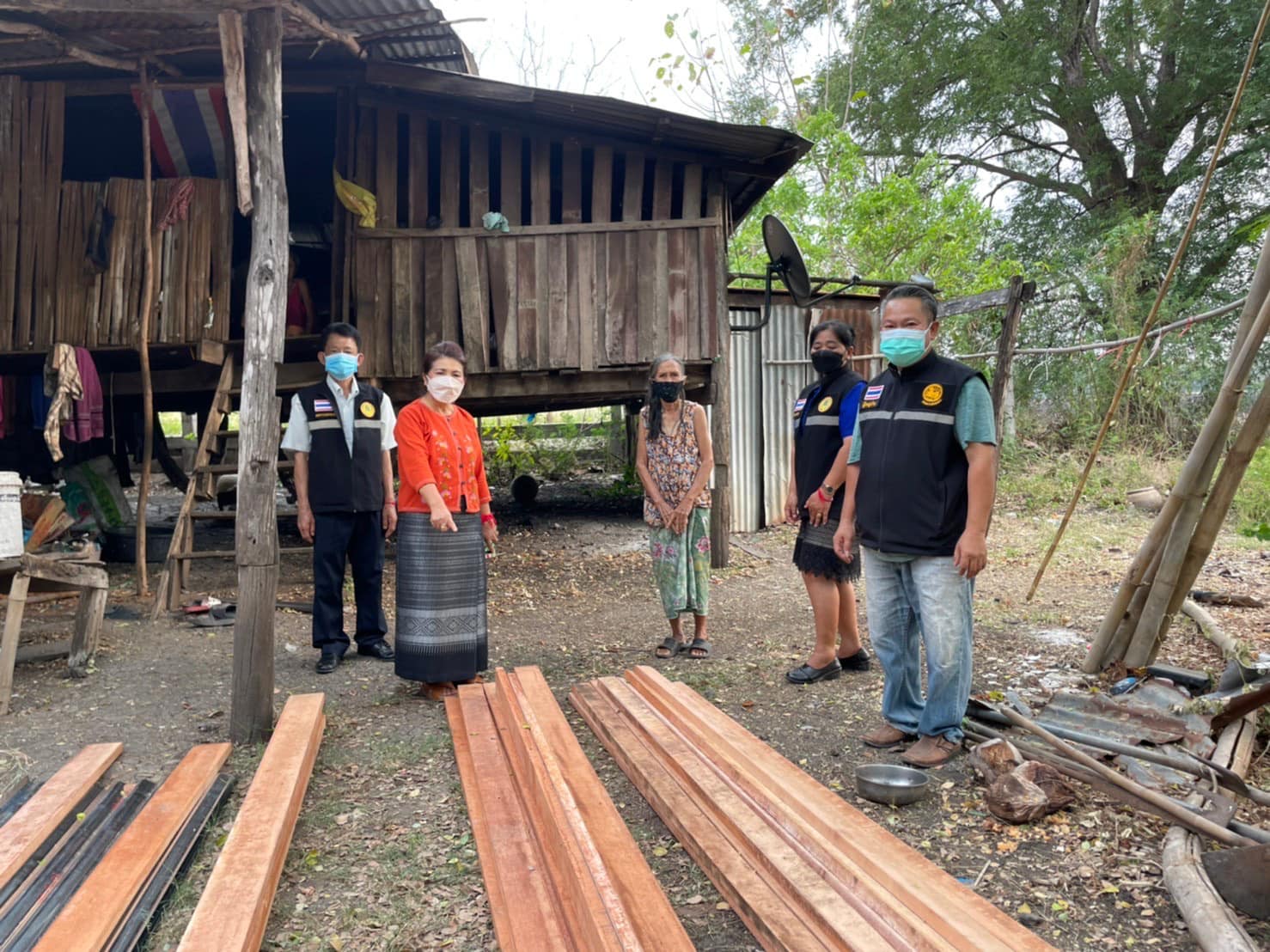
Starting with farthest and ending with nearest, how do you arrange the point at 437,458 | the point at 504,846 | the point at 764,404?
the point at 764,404
the point at 437,458
the point at 504,846

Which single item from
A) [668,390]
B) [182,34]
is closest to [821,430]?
[668,390]

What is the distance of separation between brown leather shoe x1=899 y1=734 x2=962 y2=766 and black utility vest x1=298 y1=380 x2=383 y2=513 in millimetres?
3235

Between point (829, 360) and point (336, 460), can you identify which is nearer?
point (829, 360)

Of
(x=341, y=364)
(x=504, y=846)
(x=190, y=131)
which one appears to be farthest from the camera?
(x=190, y=131)

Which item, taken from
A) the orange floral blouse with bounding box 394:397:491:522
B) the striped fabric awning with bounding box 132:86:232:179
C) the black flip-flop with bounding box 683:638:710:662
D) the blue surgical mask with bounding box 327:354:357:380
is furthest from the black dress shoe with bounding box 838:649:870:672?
the striped fabric awning with bounding box 132:86:232:179

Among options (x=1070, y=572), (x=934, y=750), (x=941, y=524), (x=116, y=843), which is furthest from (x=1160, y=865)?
(x=1070, y=572)

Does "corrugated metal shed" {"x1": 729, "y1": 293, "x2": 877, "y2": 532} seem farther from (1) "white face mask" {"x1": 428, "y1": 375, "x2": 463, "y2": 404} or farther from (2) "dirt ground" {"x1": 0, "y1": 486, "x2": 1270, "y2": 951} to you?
(1) "white face mask" {"x1": 428, "y1": 375, "x2": 463, "y2": 404}

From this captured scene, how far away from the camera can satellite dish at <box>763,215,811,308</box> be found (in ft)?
25.6

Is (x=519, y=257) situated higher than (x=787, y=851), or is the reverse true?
(x=519, y=257)

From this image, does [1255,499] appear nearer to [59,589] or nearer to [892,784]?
[892,784]

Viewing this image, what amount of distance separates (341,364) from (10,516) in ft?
5.94

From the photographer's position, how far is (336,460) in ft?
16.3

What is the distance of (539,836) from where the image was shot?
2709mm

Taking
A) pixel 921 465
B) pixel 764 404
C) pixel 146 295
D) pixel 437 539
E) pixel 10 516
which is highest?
pixel 146 295
